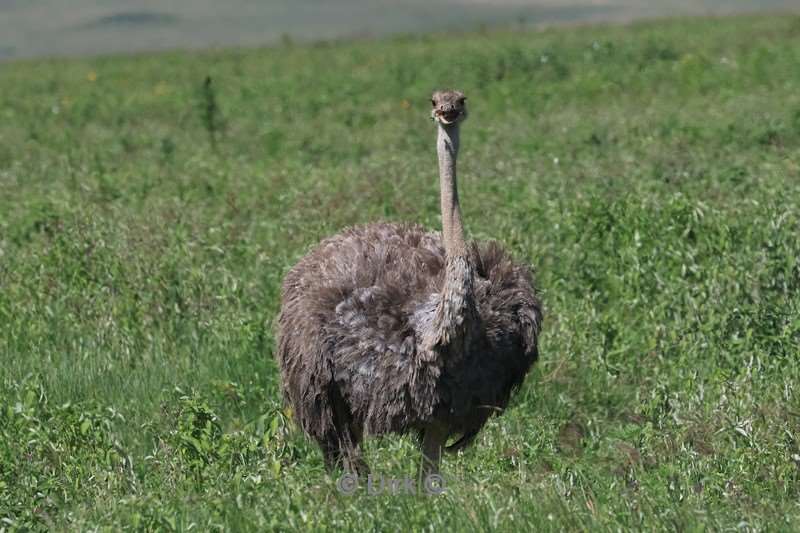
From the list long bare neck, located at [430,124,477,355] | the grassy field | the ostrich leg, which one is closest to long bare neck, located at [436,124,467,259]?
long bare neck, located at [430,124,477,355]

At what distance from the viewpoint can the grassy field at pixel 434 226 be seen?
5613mm

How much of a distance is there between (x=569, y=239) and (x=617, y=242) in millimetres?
320

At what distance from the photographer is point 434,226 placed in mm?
10023

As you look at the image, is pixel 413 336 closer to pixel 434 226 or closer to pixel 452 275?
pixel 452 275

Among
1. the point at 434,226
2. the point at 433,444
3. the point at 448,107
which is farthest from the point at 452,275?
the point at 434,226

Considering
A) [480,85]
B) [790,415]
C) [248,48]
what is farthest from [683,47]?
[790,415]

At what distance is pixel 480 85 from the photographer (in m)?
21.5

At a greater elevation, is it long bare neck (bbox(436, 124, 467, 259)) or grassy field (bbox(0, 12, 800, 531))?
long bare neck (bbox(436, 124, 467, 259))

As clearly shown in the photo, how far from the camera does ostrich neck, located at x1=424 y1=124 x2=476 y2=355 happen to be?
19.4 feet

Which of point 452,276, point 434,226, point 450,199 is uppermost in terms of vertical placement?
point 450,199

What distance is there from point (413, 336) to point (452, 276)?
0.39 meters

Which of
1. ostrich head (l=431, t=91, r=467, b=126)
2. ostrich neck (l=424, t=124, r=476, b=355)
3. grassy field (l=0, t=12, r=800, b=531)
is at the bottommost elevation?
grassy field (l=0, t=12, r=800, b=531)

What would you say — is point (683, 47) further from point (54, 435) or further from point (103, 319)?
point (54, 435)

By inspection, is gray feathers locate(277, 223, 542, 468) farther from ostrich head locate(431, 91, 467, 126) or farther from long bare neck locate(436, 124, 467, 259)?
ostrich head locate(431, 91, 467, 126)
